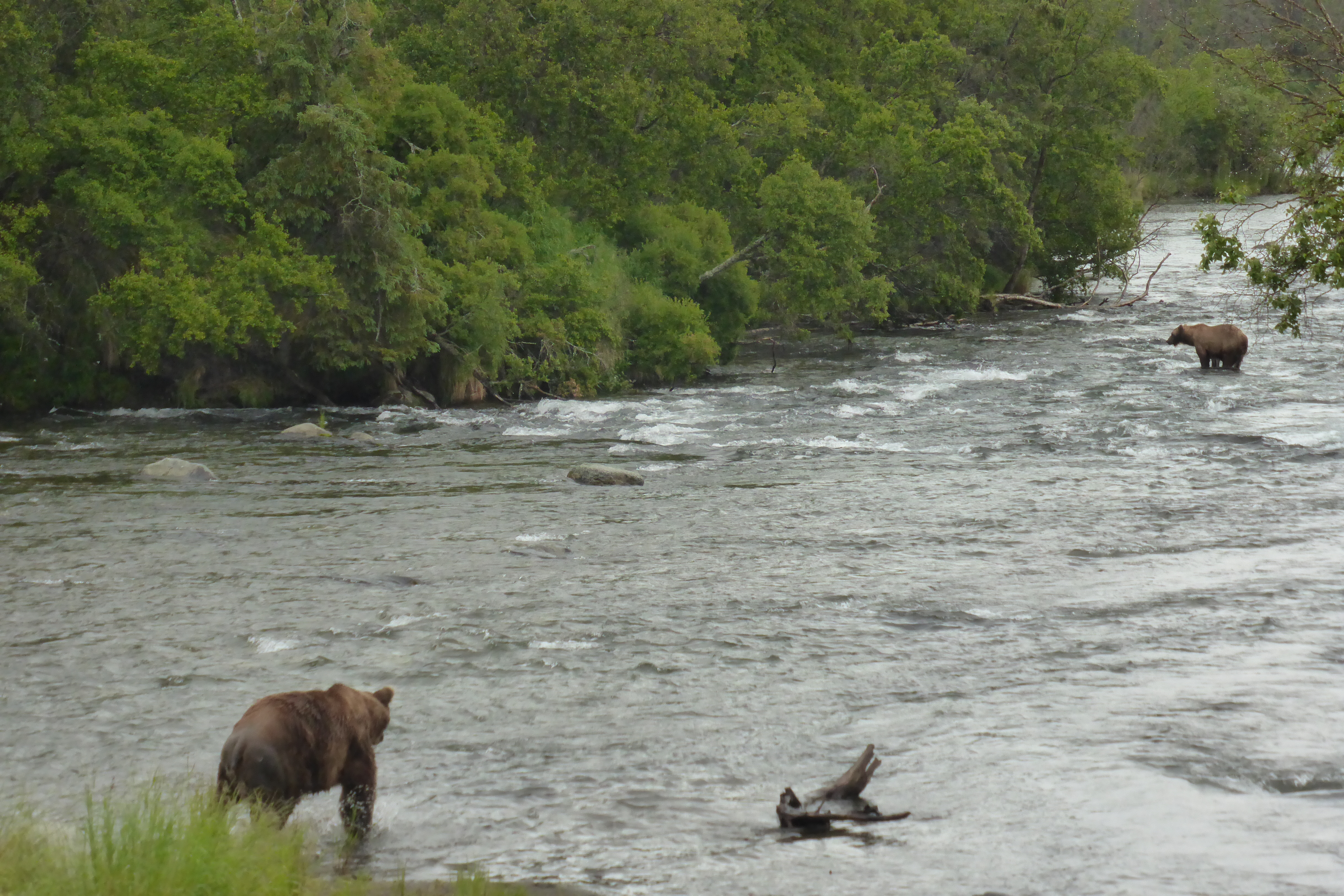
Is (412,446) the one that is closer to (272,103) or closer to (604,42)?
Answer: (272,103)

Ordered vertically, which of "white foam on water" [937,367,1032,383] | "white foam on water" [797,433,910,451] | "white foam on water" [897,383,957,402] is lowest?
"white foam on water" [797,433,910,451]

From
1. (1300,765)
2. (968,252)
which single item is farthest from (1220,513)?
(968,252)

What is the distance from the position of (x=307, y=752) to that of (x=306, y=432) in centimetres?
1673

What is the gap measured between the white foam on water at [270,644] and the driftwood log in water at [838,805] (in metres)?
5.09

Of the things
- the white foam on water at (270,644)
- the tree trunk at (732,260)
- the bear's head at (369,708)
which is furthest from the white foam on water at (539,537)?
the tree trunk at (732,260)

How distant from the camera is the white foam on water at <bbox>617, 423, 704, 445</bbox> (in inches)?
907

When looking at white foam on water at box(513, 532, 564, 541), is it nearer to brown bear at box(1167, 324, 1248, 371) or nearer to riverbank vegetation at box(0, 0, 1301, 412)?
riverbank vegetation at box(0, 0, 1301, 412)

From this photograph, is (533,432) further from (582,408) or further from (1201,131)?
(1201,131)

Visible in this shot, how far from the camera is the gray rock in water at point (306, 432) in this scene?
923 inches

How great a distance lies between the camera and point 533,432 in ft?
79.3

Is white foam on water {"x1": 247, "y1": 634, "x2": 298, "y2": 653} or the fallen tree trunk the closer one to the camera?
white foam on water {"x1": 247, "y1": 634, "x2": 298, "y2": 653}

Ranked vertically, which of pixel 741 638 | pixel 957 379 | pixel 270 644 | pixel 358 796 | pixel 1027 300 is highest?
pixel 1027 300

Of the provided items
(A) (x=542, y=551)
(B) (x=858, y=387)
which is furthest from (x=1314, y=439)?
(A) (x=542, y=551)

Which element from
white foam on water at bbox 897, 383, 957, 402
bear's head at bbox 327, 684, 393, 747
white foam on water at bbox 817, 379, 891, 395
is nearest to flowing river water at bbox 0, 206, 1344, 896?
bear's head at bbox 327, 684, 393, 747
